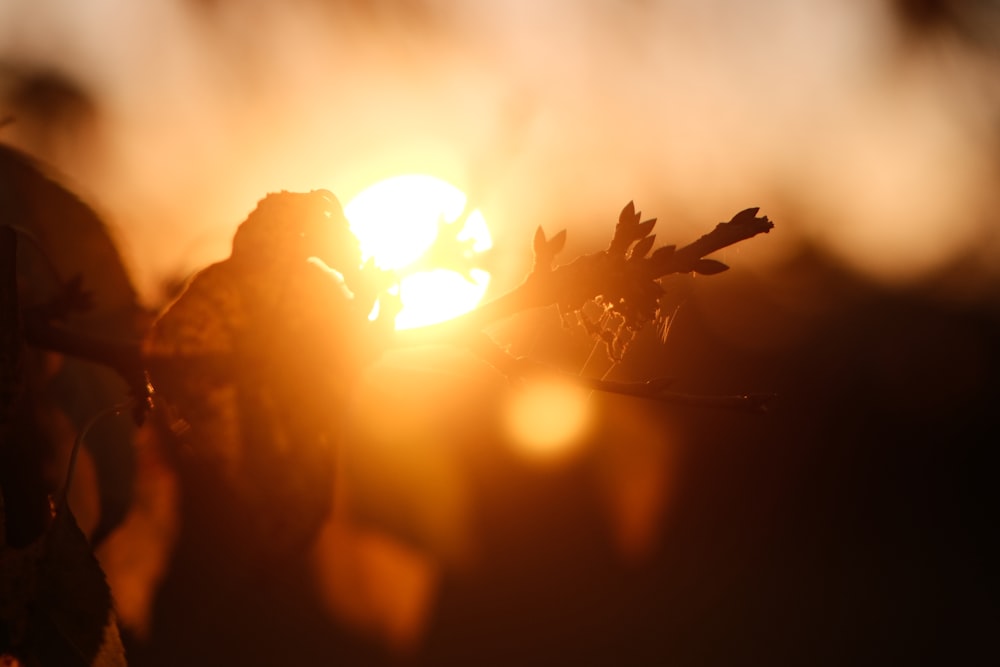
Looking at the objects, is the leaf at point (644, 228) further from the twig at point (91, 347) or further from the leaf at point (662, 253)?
the twig at point (91, 347)

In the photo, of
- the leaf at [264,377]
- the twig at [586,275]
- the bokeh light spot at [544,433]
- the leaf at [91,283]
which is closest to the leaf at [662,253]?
the twig at [586,275]

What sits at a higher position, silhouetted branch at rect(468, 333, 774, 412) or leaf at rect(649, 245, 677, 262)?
leaf at rect(649, 245, 677, 262)

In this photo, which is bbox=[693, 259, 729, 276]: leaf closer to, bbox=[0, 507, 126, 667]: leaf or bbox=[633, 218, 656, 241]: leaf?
bbox=[633, 218, 656, 241]: leaf

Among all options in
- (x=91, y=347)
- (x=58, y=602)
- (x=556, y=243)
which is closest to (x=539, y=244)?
(x=556, y=243)

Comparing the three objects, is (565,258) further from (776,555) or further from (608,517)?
(776,555)

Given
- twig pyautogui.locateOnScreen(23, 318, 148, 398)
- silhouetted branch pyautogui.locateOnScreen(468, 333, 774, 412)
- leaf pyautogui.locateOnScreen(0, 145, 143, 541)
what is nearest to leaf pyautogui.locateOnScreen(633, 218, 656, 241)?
silhouetted branch pyautogui.locateOnScreen(468, 333, 774, 412)

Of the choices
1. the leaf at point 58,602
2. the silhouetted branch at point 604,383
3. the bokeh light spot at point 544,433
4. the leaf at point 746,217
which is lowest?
the bokeh light spot at point 544,433

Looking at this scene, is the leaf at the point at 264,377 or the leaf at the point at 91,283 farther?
Result: the leaf at the point at 91,283

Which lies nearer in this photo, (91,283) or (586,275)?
(586,275)

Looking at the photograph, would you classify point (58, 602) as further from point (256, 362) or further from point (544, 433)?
point (544, 433)
